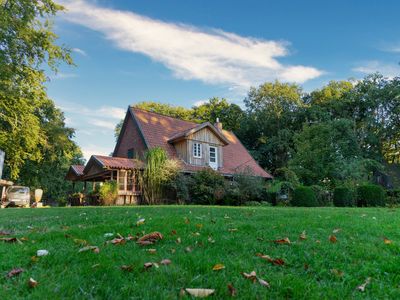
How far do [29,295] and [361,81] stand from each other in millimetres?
37605

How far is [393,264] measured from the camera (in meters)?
2.88

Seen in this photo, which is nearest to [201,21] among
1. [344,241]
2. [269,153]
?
[344,241]

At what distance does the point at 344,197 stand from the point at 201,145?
1041cm

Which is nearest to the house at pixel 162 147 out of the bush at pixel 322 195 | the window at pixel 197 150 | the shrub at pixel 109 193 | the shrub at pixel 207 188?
the window at pixel 197 150

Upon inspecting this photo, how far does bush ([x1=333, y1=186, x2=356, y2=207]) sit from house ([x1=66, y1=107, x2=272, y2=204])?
5902 millimetres

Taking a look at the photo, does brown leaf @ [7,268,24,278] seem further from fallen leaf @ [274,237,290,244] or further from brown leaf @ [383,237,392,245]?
brown leaf @ [383,237,392,245]

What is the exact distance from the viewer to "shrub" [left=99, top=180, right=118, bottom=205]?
1769 centimetres

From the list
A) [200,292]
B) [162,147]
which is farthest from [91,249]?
[162,147]

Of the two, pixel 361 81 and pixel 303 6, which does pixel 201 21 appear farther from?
pixel 361 81

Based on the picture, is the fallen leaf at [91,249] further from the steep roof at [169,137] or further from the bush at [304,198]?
the steep roof at [169,137]

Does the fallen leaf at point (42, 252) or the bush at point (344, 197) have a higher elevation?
the fallen leaf at point (42, 252)

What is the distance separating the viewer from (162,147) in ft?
71.8

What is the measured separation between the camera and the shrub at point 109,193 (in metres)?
17.7

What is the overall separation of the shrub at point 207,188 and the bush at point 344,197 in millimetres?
5962
